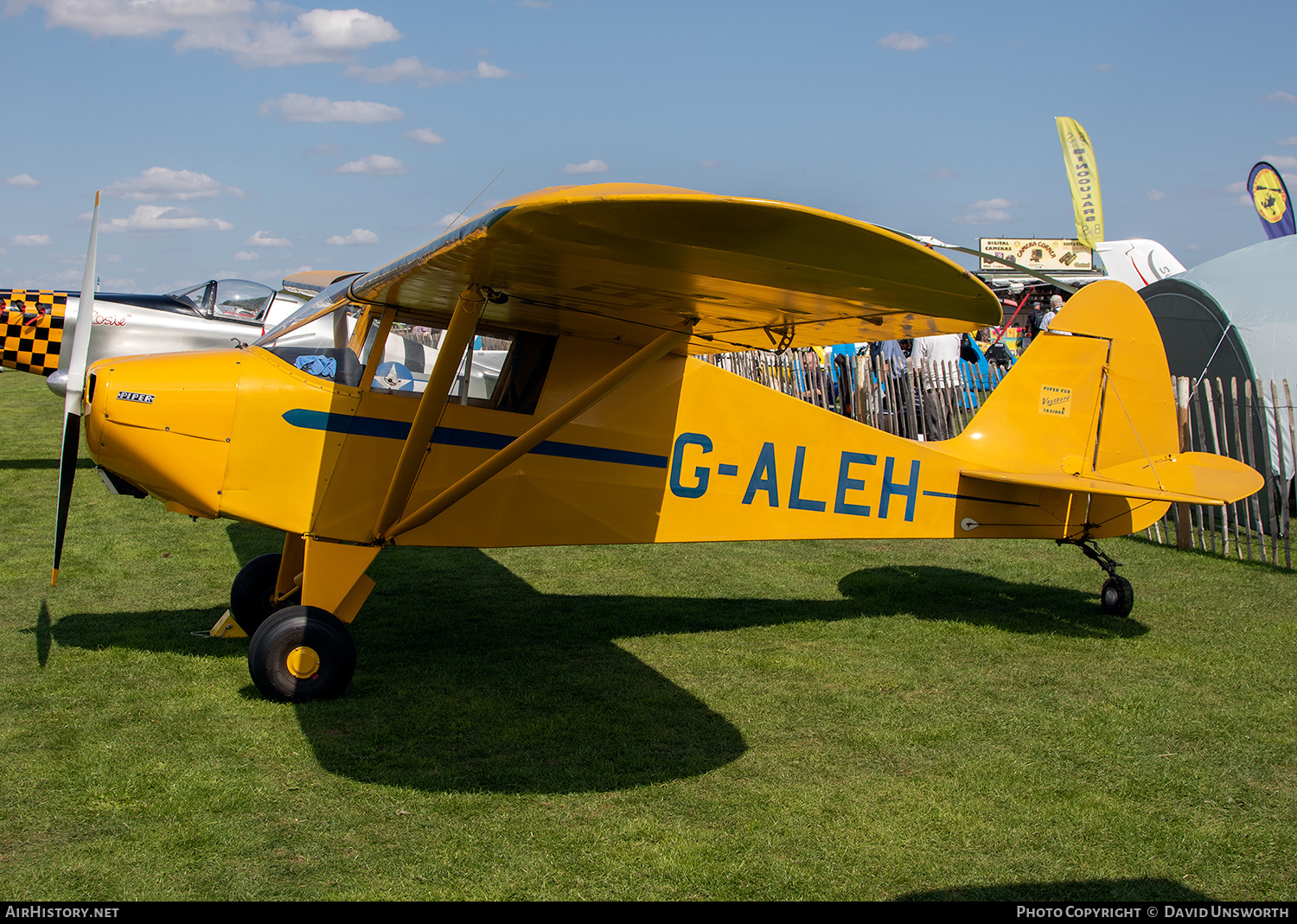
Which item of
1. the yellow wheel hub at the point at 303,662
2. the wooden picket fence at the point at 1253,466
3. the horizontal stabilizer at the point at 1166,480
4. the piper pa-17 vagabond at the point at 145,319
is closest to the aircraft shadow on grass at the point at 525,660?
the yellow wheel hub at the point at 303,662

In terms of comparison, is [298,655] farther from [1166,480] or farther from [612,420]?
[1166,480]

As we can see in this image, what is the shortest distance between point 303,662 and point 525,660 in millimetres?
1354

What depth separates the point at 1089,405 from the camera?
6.90 metres

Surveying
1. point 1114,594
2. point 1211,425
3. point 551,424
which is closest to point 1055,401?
point 1114,594

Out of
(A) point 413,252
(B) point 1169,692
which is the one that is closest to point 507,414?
(A) point 413,252

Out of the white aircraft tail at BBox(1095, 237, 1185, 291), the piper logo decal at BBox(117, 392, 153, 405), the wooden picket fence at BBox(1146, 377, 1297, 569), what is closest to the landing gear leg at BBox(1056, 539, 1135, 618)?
the wooden picket fence at BBox(1146, 377, 1297, 569)

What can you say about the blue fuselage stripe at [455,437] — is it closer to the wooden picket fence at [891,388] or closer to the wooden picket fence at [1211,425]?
the wooden picket fence at [1211,425]

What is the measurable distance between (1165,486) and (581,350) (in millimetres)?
4113

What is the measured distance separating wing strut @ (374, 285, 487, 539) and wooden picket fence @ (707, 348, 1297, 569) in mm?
3270

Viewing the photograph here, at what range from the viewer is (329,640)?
4.76 metres

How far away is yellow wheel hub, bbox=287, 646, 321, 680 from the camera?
4727 millimetres

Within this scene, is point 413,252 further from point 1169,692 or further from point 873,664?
point 1169,692

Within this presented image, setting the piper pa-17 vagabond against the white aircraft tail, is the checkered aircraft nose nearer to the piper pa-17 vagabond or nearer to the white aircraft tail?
the piper pa-17 vagabond
